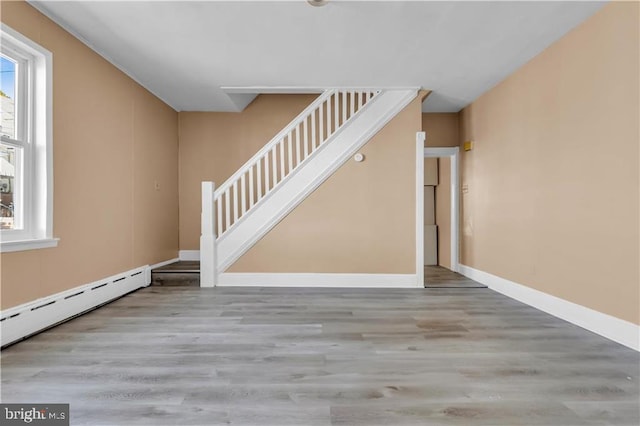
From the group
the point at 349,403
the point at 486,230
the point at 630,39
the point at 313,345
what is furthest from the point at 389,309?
the point at 630,39

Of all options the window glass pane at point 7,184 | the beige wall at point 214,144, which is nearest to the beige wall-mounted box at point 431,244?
the beige wall at point 214,144

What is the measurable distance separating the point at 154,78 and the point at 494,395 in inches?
194

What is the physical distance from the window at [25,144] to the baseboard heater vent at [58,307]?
0.52 metres

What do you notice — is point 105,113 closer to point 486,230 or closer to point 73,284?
point 73,284

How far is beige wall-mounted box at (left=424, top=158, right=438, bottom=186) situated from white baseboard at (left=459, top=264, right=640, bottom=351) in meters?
2.48

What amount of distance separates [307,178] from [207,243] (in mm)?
1700

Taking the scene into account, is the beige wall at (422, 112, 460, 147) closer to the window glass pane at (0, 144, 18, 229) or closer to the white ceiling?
the white ceiling

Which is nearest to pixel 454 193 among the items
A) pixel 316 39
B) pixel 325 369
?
pixel 316 39

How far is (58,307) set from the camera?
3.10 meters

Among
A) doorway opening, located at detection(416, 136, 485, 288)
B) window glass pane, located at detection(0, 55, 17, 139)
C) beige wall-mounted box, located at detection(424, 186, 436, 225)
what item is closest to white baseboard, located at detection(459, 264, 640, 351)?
doorway opening, located at detection(416, 136, 485, 288)

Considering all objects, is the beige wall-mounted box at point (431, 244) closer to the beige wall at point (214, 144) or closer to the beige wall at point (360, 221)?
the beige wall at point (360, 221)

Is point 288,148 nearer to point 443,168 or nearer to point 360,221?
point 360,221

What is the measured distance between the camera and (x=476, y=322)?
126 inches

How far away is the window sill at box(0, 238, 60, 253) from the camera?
8.32 ft
